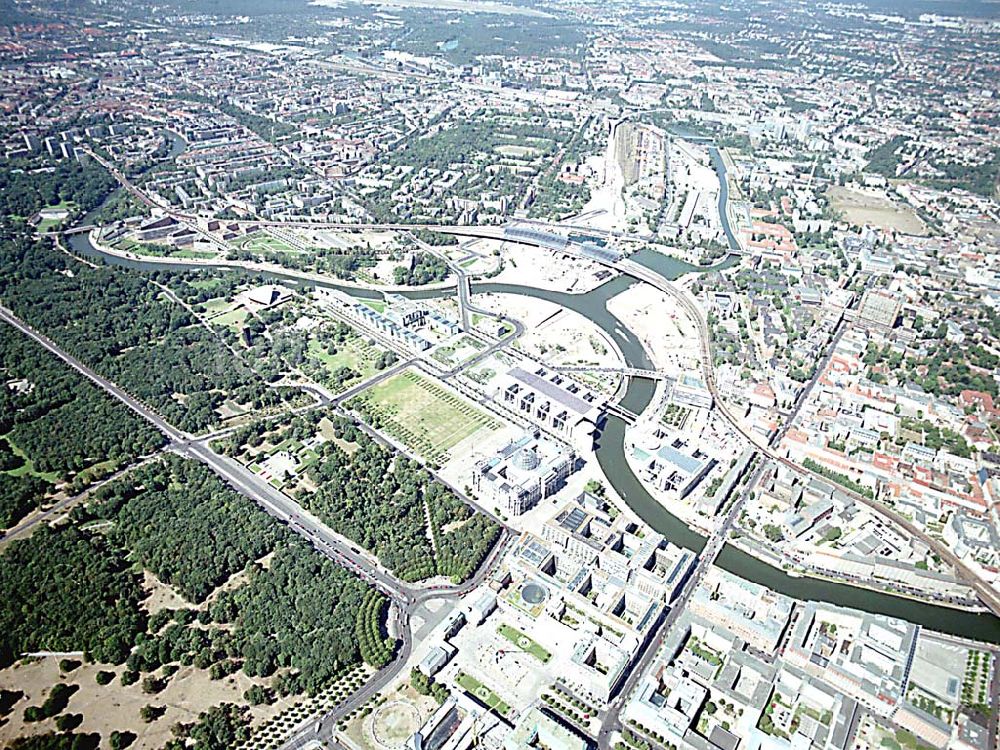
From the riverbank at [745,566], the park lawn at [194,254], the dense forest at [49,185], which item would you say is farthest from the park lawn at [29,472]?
the dense forest at [49,185]

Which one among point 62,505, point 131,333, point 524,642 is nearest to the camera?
point 524,642

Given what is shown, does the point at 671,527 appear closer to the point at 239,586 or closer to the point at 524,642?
the point at 524,642

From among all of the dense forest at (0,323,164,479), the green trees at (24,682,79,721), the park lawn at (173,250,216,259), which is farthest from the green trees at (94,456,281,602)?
the park lawn at (173,250,216,259)

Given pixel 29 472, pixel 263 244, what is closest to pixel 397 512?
pixel 29 472

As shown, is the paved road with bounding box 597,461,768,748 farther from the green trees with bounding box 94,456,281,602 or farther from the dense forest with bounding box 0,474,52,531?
the dense forest with bounding box 0,474,52,531

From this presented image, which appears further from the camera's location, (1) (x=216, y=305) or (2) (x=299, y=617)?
(1) (x=216, y=305)

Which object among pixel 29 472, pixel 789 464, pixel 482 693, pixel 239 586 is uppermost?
pixel 789 464

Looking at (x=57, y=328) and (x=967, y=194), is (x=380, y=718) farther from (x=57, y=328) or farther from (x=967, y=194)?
(x=967, y=194)
